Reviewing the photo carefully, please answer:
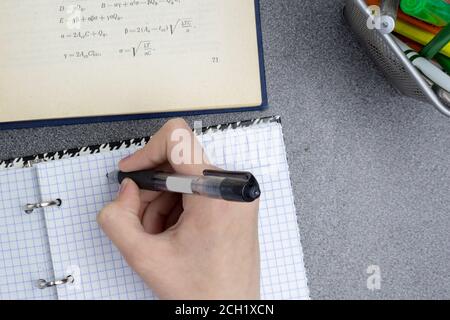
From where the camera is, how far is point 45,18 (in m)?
0.64

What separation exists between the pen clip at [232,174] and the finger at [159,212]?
0.11 metres

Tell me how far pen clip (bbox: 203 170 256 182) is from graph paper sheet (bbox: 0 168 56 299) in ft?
0.85

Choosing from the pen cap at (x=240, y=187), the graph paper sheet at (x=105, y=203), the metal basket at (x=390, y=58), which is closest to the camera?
the pen cap at (x=240, y=187)

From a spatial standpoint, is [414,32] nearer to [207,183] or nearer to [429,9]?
[429,9]

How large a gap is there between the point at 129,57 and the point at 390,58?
30cm

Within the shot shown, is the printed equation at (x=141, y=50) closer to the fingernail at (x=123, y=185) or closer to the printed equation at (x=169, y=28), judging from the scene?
the printed equation at (x=169, y=28)

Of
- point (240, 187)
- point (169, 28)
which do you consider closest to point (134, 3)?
point (169, 28)

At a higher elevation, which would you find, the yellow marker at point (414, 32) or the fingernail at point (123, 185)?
the yellow marker at point (414, 32)

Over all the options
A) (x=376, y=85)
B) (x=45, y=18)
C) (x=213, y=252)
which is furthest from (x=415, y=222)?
(x=45, y=18)

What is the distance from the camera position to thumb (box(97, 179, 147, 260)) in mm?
536

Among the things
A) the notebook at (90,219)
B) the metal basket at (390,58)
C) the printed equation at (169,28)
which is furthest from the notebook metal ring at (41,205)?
the metal basket at (390,58)

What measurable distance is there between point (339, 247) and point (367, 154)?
12cm

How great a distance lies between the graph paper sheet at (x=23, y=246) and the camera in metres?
0.64
